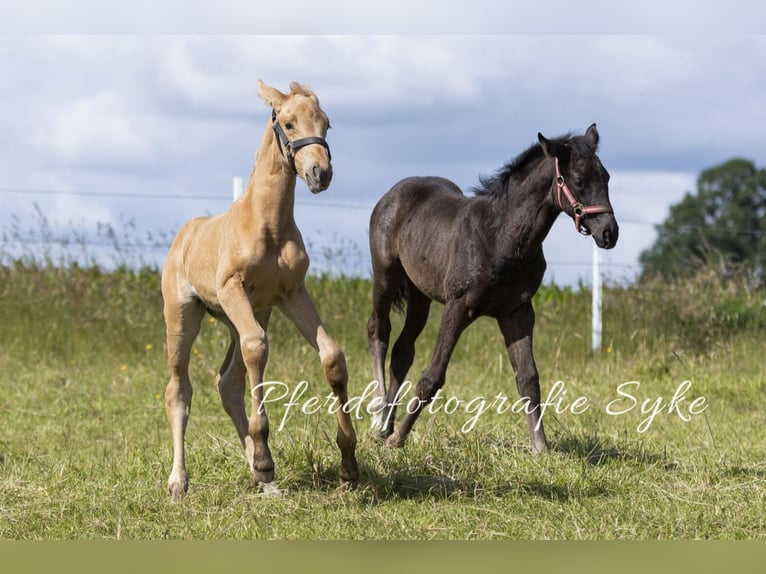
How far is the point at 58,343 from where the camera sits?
38.1ft

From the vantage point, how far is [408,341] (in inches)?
335

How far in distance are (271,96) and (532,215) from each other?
2224 mm

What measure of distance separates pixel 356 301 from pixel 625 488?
6864 mm

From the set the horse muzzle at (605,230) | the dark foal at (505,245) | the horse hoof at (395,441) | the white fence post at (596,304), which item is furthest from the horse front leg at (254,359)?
the white fence post at (596,304)

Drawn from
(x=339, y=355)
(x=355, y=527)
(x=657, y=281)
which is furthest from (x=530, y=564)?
(x=657, y=281)

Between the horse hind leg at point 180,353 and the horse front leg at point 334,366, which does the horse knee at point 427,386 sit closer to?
the horse front leg at point 334,366

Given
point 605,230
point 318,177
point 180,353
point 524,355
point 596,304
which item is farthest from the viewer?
point 596,304

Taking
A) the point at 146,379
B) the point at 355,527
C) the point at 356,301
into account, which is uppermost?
the point at 356,301

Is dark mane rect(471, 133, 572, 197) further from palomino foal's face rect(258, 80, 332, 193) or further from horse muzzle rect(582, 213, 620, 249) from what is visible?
palomino foal's face rect(258, 80, 332, 193)

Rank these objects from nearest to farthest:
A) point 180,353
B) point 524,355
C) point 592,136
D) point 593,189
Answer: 1. point 180,353
2. point 593,189
3. point 592,136
4. point 524,355

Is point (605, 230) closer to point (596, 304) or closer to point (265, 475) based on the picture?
point (265, 475)

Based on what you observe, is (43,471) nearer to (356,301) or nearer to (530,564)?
(530,564)

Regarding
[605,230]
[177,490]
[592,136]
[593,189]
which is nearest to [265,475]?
[177,490]

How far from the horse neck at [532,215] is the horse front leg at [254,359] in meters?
2.22
